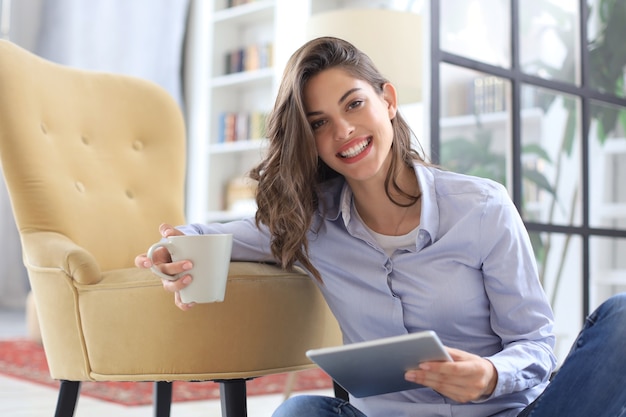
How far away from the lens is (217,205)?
179 inches

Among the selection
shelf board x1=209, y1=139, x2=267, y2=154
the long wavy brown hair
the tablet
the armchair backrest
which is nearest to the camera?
the tablet

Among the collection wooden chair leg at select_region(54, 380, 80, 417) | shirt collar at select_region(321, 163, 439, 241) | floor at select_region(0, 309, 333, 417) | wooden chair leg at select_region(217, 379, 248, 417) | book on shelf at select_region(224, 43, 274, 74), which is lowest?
floor at select_region(0, 309, 333, 417)

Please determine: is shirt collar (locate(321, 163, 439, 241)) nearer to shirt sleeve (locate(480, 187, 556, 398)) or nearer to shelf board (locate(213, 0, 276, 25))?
shirt sleeve (locate(480, 187, 556, 398))

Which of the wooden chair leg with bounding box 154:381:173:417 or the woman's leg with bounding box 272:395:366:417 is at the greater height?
the woman's leg with bounding box 272:395:366:417

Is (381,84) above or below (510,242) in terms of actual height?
above

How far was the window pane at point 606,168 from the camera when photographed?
2.38m

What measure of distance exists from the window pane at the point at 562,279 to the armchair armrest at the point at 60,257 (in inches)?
54.8

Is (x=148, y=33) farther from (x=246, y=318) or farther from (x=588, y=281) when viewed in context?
(x=246, y=318)

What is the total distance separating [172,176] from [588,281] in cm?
135

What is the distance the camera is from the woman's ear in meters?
1.24

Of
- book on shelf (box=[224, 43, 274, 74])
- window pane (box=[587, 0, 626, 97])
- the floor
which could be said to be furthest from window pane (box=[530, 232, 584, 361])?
book on shelf (box=[224, 43, 274, 74])

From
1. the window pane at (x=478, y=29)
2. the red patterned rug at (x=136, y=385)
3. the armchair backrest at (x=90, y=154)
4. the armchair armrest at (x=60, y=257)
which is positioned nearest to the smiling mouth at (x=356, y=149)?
the armchair armrest at (x=60, y=257)

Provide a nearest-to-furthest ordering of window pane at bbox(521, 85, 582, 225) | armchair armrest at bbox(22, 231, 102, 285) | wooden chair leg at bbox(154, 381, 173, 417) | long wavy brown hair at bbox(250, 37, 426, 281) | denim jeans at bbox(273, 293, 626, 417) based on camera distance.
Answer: denim jeans at bbox(273, 293, 626, 417)
long wavy brown hair at bbox(250, 37, 426, 281)
armchair armrest at bbox(22, 231, 102, 285)
wooden chair leg at bbox(154, 381, 173, 417)
window pane at bbox(521, 85, 582, 225)

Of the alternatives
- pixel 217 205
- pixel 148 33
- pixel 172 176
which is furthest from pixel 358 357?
pixel 148 33
